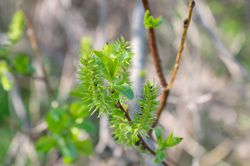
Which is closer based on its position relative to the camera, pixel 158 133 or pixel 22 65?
pixel 158 133

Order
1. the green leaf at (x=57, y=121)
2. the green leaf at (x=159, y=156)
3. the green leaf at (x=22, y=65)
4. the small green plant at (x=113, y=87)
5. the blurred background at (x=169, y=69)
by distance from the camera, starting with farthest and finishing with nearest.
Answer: the blurred background at (x=169, y=69), the green leaf at (x=22, y=65), the green leaf at (x=57, y=121), the green leaf at (x=159, y=156), the small green plant at (x=113, y=87)

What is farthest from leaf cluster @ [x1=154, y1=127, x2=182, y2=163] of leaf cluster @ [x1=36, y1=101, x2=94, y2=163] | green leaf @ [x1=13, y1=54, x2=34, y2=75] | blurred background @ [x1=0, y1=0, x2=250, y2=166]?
blurred background @ [x1=0, y1=0, x2=250, y2=166]

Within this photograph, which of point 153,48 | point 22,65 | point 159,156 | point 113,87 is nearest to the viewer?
point 113,87

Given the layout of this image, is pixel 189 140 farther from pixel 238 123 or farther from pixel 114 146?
pixel 114 146

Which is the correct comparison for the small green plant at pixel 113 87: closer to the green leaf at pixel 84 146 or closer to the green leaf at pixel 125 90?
the green leaf at pixel 125 90

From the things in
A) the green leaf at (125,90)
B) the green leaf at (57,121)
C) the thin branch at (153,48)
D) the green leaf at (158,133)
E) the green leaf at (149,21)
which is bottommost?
the green leaf at (57,121)

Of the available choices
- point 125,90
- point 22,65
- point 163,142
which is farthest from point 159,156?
point 22,65

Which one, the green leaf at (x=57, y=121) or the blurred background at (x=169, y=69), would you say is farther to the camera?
the blurred background at (x=169, y=69)

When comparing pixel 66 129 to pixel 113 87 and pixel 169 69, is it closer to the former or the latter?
pixel 113 87

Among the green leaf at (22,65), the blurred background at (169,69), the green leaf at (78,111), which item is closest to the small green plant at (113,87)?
the green leaf at (78,111)

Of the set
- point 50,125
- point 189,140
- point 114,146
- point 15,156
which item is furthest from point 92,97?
point 189,140

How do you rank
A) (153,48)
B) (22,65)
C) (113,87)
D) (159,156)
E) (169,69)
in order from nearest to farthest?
(113,87) < (159,156) < (153,48) < (22,65) < (169,69)

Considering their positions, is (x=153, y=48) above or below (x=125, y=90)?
above
